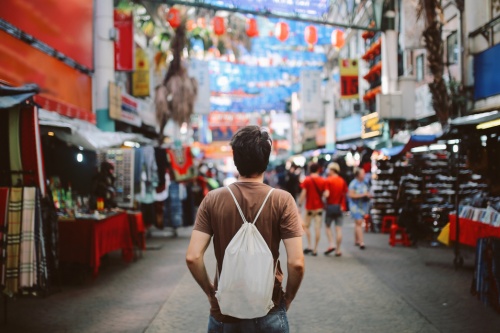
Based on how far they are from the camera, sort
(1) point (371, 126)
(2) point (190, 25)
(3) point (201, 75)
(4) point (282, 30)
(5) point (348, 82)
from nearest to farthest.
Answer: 1. (4) point (282, 30)
2. (2) point (190, 25)
3. (1) point (371, 126)
4. (5) point (348, 82)
5. (3) point (201, 75)

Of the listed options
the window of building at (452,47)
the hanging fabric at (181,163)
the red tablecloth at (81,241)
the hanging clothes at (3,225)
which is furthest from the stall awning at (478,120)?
the window of building at (452,47)

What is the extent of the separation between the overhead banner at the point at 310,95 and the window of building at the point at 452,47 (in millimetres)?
13386

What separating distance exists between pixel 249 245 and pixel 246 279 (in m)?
0.17

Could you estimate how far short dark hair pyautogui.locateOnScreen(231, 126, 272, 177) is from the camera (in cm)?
288

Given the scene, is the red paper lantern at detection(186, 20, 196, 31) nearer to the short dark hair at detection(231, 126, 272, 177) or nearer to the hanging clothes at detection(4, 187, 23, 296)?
the hanging clothes at detection(4, 187, 23, 296)

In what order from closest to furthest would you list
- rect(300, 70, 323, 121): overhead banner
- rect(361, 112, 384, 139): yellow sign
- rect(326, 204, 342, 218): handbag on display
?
rect(326, 204, 342, 218): handbag on display
rect(361, 112, 384, 139): yellow sign
rect(300, 70, 323, 121): overhead banner

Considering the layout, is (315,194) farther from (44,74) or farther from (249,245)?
(249,245)

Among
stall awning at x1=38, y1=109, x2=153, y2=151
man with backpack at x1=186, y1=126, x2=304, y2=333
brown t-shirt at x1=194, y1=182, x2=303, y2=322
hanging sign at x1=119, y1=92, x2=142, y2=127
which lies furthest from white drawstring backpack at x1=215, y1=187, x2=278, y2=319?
hanging sign at x1=119, y1=92, x2=142, y2=127

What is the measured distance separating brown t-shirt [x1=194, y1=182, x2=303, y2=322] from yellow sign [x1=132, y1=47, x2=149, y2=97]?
19785 mm

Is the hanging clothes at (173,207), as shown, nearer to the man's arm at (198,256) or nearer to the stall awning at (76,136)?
the stall awning at (76,136)

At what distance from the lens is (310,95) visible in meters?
31.6

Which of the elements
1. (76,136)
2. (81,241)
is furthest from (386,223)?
(76,136)

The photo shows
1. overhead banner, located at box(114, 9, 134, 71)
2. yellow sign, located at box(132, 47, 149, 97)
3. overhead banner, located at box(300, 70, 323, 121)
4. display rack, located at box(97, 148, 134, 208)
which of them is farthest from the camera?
overhead banner, located at box(300, 70, 323, 121)

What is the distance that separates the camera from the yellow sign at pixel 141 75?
72.3 feet
